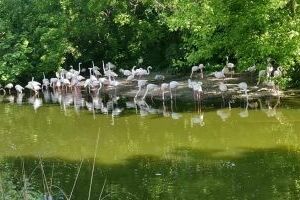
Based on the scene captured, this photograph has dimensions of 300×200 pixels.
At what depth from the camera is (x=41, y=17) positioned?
797 inches

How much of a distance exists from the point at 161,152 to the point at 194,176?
1.78 metres

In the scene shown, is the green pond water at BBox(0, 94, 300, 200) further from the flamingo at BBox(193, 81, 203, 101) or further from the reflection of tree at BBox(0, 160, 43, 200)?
the flamingo at BBox(193, 81, 203, 101)

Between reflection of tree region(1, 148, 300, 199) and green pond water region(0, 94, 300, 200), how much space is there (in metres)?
0.01

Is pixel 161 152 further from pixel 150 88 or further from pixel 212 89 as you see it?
pixel 212 89

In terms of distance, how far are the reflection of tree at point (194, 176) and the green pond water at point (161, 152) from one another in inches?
0.6

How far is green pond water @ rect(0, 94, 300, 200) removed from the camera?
7695mm

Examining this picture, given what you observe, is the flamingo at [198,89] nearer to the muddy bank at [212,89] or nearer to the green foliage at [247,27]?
the muddy bank at [212,89]

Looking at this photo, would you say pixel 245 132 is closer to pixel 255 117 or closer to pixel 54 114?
pixel 255 117

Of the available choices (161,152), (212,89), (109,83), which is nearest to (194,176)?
(161,152)

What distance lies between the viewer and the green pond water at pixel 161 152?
7.70m

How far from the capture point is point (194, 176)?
26.9 feet

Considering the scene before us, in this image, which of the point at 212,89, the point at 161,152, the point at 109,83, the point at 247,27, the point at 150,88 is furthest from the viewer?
the point at 109,83

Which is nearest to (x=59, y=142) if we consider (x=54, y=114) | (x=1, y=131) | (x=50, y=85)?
(x=1, y=131)

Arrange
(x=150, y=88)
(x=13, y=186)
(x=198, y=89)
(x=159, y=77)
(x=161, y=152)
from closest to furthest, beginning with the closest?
(x=13, y=186)
(x=161, y=152)
(x=198, y=89)
(x=150, y=88)
(x=159, y=77)
